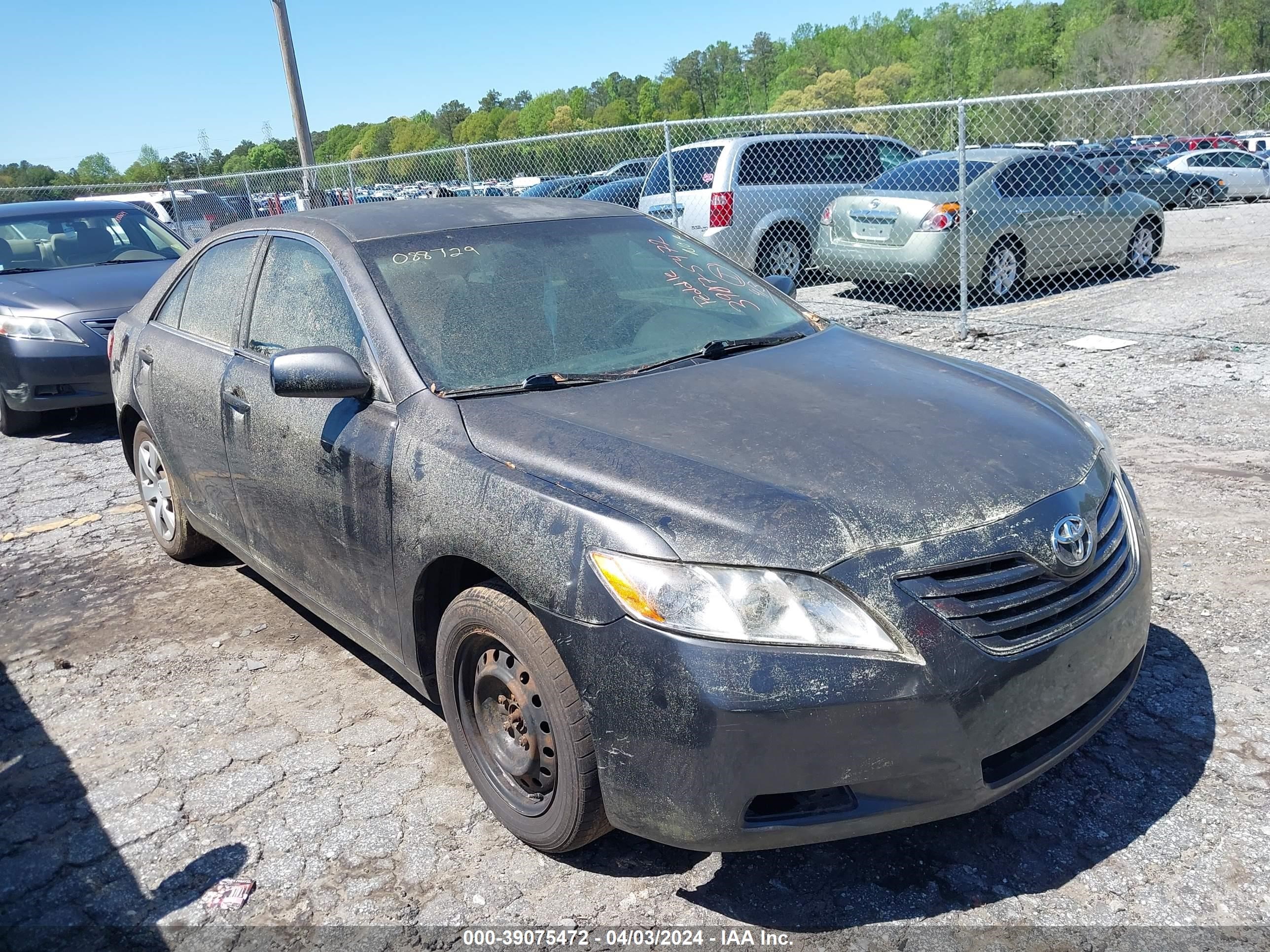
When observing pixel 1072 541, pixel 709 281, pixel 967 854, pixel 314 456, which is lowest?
pixel 967 854

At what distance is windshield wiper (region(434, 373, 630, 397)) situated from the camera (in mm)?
3021

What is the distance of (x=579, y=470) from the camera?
256cm

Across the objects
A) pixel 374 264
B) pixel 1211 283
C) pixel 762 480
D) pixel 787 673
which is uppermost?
pixel 374 264

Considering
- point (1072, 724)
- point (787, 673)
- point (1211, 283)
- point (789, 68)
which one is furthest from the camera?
point (789, 68)

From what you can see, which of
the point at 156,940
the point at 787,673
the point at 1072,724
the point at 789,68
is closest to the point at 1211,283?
the point at 1072,724

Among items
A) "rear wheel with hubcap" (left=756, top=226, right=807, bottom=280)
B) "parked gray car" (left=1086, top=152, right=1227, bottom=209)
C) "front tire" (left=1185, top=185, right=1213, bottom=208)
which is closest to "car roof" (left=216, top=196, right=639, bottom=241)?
"rear wheel with hubcap" (left=756, top=226, right=807, bottom=280)

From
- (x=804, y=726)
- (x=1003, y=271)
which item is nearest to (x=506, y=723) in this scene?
(x=804, y=726)

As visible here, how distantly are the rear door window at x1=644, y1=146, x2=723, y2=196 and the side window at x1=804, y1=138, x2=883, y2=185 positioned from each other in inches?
47.2

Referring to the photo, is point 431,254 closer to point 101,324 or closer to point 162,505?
point 162,505

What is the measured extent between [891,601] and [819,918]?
845mm

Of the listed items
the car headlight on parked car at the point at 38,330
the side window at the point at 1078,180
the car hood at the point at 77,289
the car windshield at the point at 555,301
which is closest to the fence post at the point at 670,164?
the side window at the point at 1078,180

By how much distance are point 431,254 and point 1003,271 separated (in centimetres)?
806

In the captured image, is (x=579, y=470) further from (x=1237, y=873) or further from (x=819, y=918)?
(x=1237, y=873)

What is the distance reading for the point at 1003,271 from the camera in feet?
33.2
